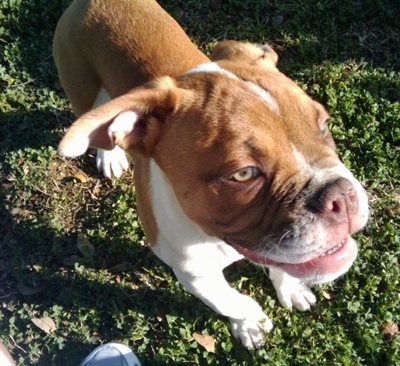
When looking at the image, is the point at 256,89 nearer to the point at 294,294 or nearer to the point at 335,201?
the point at 335,201

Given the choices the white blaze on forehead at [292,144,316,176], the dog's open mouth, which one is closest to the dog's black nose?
the white blaze on forehead at [292,144,316,176]

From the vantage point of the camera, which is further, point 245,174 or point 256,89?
point 256,89

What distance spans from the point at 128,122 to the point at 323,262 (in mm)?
1283

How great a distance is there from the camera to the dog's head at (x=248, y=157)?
3045mm

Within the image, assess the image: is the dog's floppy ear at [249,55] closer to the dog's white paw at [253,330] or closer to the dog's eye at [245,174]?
the dog's eye at [245,174]

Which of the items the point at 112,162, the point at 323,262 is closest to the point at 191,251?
the point at 323,262

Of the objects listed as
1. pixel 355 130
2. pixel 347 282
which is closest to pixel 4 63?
pixel 355 130

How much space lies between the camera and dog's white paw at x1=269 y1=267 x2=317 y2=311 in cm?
480

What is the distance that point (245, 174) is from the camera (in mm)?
3113

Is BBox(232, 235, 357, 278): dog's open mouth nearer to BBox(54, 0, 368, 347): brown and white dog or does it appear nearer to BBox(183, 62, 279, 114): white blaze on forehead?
BBox(54, 0, 368, 347): brown and white dog

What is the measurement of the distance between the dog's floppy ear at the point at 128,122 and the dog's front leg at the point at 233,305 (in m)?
1.04

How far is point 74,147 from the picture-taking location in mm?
2900

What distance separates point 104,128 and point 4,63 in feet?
12.0

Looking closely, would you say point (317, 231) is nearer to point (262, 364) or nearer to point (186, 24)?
point (262, 364)
